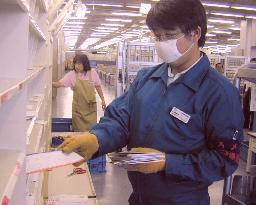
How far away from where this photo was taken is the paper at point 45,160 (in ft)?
5.25

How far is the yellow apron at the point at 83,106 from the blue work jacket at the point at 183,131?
3658 mm

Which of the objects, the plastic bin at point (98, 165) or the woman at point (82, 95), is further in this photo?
the woman at point (82, 95)

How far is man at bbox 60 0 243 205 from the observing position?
182 centimetres

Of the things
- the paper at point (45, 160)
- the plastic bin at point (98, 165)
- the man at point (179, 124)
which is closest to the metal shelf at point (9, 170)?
the paper at point (45, 160)

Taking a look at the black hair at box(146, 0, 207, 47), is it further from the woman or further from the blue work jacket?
the woman

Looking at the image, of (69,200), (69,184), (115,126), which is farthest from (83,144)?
(69,184)

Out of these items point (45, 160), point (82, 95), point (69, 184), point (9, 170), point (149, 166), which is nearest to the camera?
point (9, 170)

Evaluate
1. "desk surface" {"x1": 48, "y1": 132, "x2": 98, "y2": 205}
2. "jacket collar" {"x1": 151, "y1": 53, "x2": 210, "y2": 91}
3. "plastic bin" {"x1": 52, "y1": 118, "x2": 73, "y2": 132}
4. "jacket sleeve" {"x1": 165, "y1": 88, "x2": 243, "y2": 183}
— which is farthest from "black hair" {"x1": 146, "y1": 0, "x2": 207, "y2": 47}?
"plastic bin" {"x1": 52, "y1": 118, "x2": 73, "y2": 132}

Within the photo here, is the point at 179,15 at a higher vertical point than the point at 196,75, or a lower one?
higher

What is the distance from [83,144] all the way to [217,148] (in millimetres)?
638

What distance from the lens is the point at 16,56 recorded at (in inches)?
63.0

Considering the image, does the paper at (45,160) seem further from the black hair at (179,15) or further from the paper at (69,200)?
the paper at (69,200)

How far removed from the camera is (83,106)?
5805 millimetres

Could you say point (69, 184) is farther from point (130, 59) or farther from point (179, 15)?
point (130, 59)
